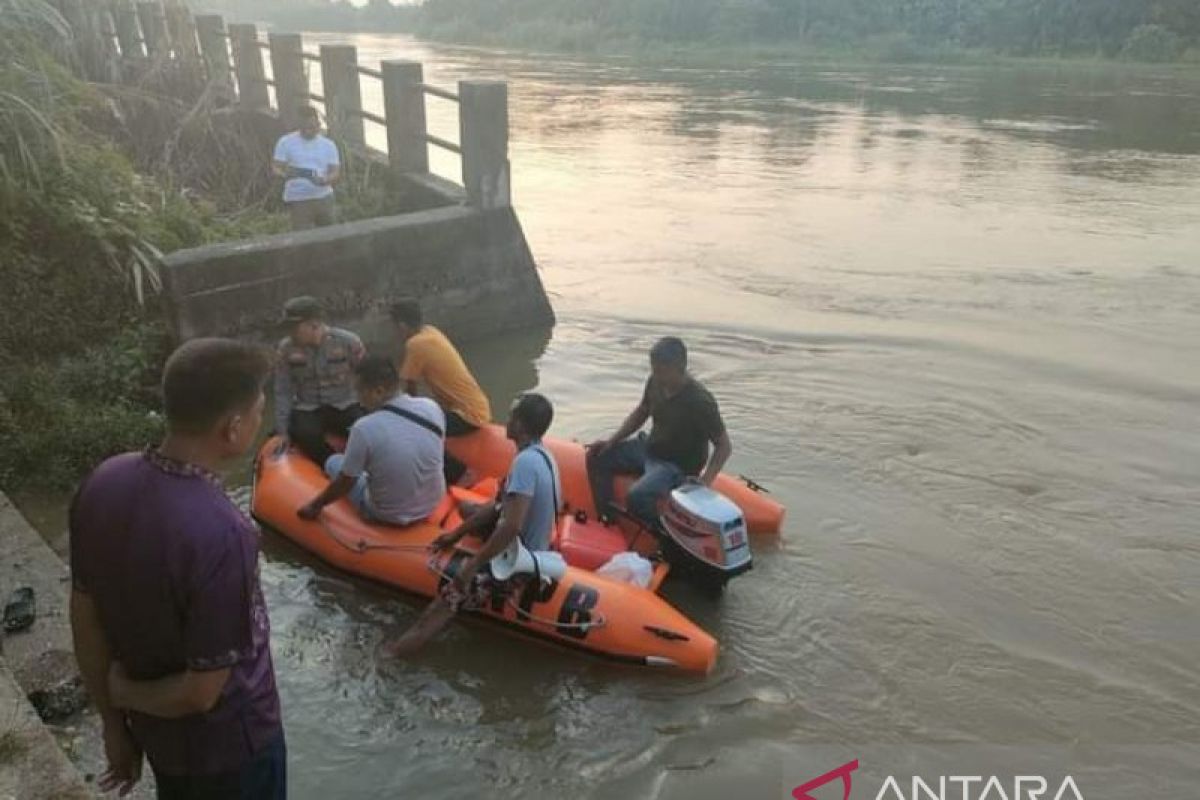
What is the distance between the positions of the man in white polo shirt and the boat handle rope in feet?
15.8

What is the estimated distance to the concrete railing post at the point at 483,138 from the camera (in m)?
9.06

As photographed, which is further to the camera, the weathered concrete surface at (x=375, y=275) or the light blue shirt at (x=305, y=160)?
the light blue shirt at (x=305, y=160)

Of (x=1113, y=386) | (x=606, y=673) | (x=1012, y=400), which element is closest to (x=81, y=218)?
(x=606, y=673)

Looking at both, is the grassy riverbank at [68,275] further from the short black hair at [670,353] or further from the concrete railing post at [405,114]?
the short black hair at [670,353]

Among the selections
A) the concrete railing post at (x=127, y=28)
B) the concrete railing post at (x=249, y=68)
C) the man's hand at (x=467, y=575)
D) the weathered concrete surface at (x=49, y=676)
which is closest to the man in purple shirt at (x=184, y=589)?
the weathered concrete surface at (x=49, y=676)

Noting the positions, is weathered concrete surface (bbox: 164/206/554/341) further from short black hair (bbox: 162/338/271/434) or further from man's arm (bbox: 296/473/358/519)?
short black hair (bbox: 162/338/271/434)

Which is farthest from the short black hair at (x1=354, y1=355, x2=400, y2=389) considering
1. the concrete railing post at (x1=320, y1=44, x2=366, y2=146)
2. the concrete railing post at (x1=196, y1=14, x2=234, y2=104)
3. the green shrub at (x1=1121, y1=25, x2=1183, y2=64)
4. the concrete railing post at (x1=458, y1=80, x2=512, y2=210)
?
the green shrub at (x1=1121, y1=25, x2=1183, y2=64)

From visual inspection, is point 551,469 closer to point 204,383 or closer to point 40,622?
point 40,622

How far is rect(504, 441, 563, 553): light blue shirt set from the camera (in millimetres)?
4602

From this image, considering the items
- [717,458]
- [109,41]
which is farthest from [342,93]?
[717,458]

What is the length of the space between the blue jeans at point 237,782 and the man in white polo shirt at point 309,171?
7.79m

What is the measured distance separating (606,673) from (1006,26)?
52.5m

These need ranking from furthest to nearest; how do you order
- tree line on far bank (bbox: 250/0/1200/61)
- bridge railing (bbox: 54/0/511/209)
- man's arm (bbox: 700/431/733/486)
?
tree line on far bank (bbox: 250/0/1200/61) < bridge railing (bbox: 54/0/511/209) < man's arm (bbox: 700/431/733/486)

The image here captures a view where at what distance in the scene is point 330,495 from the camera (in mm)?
5391
